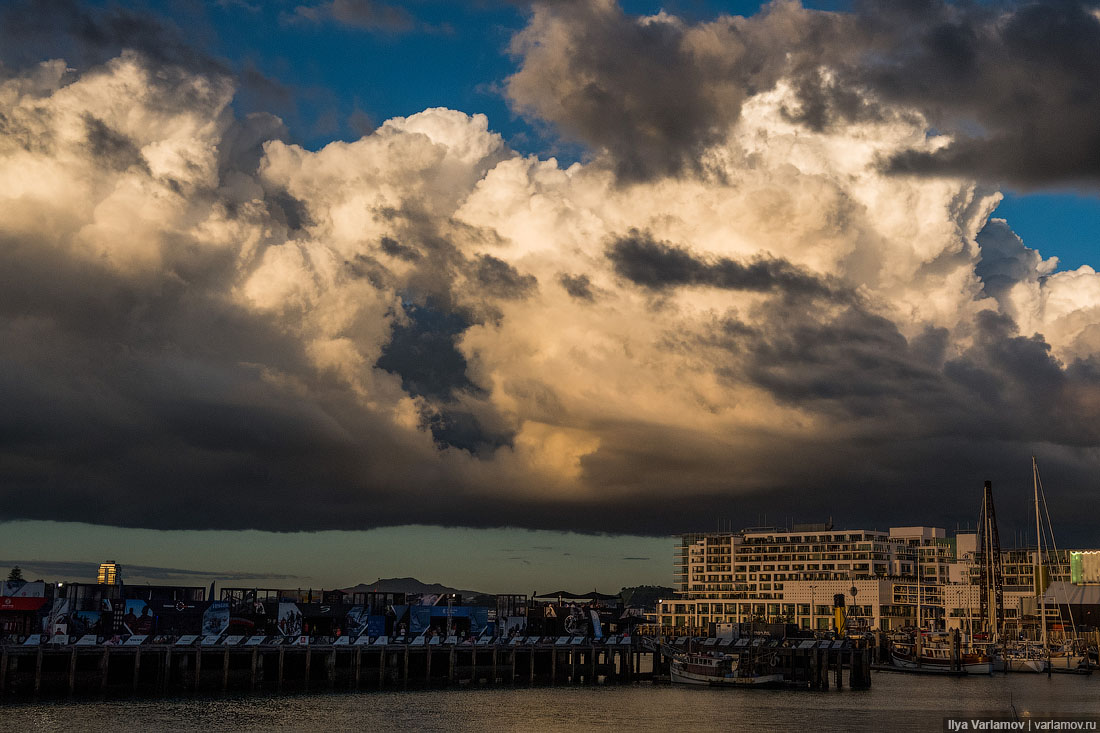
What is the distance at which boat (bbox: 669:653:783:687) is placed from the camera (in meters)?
147

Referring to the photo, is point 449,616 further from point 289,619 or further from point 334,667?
point 334,667

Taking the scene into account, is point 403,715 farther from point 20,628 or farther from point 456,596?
point 456,596

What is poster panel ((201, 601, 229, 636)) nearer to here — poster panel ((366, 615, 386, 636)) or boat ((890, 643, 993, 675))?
poster panel ((366, 615, 386, 636))

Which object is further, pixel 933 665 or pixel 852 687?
pixel 933 665

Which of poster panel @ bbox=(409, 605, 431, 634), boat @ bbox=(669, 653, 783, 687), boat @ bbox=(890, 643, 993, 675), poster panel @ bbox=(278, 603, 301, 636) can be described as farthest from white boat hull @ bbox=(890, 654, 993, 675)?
poster panel @ bbox=(278, 603, 301, 636)

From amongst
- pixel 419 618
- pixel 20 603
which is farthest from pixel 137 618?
pixel 419 618

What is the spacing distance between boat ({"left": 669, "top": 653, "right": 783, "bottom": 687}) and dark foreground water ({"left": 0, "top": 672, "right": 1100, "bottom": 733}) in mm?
3653

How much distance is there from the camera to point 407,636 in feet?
469

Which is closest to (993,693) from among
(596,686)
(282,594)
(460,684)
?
(596,686)

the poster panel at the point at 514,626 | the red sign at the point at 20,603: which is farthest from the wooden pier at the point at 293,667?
the red sign at the point at 20,603

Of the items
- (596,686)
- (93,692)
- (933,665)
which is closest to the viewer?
(93,692)

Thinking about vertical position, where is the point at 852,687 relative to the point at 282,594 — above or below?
below

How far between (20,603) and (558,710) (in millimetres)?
55314

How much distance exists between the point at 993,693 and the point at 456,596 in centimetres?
6731
